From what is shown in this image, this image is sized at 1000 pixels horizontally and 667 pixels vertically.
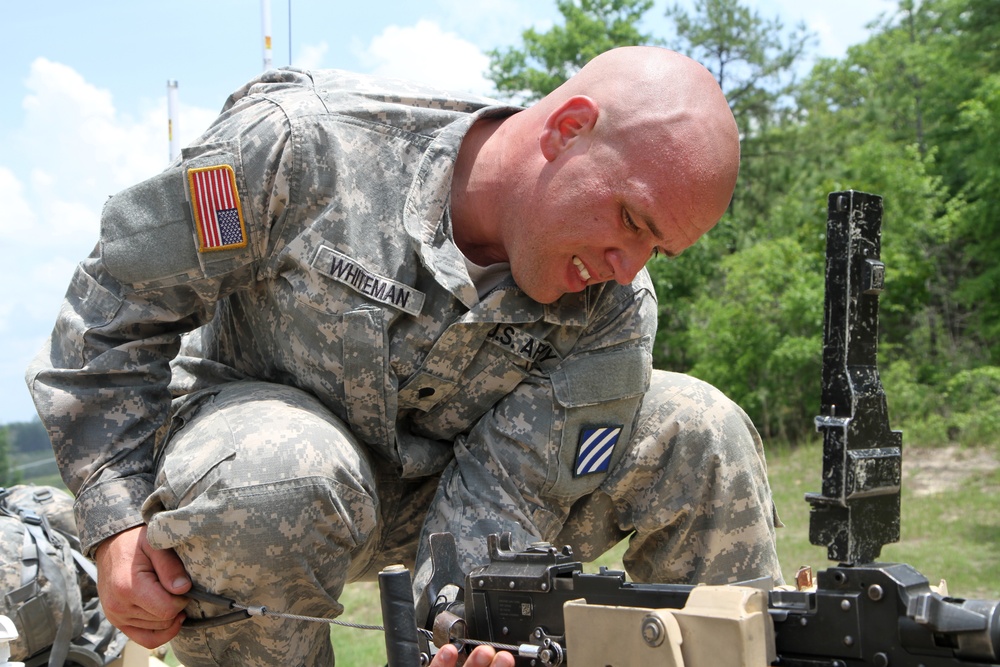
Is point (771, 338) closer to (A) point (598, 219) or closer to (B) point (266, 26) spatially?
(B) point (266, 26)

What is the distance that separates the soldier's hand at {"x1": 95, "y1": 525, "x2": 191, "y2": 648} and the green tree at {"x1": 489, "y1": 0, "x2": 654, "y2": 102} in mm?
20597

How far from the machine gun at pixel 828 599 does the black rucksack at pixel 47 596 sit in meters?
1.35

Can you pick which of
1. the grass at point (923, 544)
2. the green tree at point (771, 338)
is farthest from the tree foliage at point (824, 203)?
the grass at point (923, 544)

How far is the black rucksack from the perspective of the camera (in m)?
2.60

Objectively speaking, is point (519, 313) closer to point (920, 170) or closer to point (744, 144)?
point (920, 170)

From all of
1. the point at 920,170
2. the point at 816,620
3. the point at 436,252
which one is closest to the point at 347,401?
the point at 436,252

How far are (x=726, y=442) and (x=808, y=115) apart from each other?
24099mm

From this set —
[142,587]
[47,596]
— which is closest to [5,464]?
[47,596]

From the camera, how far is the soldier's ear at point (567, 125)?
7.63 ft

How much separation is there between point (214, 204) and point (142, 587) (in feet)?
2.93

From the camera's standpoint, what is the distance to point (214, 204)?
2.32 m

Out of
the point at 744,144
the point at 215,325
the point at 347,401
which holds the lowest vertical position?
the point at 347,401

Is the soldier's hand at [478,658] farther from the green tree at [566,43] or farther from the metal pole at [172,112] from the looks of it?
the green tree at [566,43]

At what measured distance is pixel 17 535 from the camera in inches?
106
